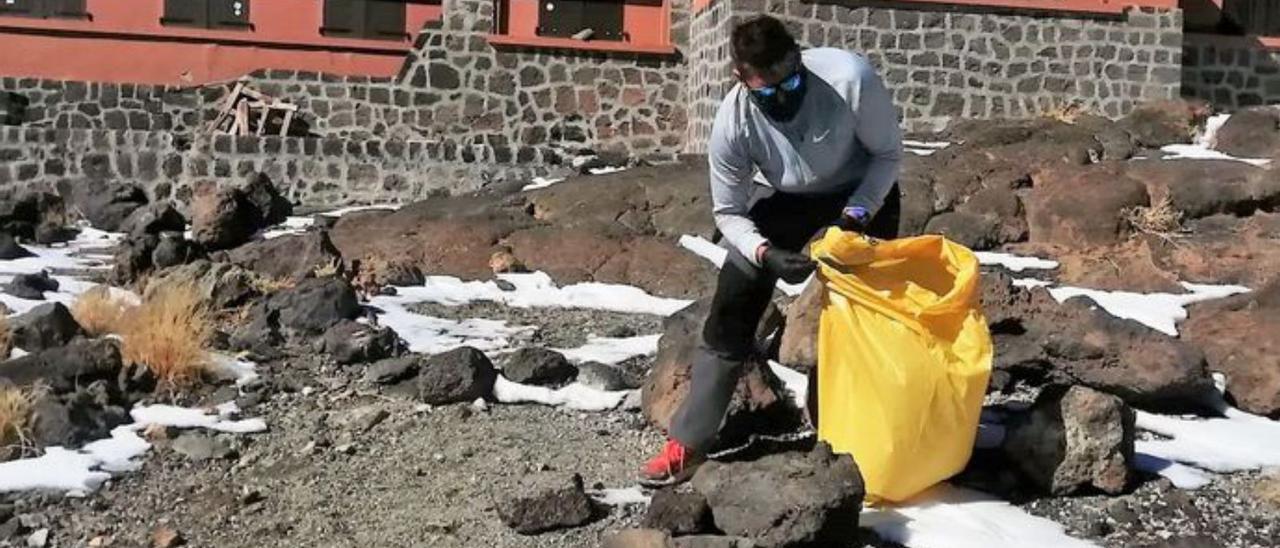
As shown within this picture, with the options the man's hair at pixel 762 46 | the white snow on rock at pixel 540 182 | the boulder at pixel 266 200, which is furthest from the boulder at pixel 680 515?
the boulder at pixel 266 200

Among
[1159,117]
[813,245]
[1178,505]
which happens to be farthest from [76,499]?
[1159,117]

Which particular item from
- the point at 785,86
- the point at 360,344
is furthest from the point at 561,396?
the point at 785,86

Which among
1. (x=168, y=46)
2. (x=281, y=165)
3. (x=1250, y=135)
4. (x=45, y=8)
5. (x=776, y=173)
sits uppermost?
(x=45, y=8)

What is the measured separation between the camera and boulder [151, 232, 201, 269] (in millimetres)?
8920

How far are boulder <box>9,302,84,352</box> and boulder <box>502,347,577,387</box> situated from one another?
244 cm

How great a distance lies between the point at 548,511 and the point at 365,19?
1424 cm

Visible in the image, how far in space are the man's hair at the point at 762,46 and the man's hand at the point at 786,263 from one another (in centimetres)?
60

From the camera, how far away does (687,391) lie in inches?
207

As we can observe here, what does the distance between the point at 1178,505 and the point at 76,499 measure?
4.14 m

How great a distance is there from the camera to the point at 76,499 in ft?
16.3

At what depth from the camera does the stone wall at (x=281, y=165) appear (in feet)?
47.4

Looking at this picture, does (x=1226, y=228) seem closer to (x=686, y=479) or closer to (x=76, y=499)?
(x=686, y=479)

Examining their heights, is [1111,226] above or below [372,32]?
below

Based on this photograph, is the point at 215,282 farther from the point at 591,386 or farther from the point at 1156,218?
the point at 1156,218
